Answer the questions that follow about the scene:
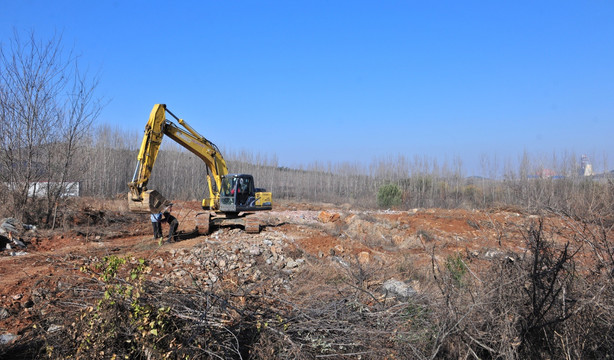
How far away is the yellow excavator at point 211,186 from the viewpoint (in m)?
11.6

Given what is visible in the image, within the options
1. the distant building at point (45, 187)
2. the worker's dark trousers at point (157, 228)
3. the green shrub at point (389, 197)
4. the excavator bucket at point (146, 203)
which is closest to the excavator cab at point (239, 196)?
the worker's dark trousers at point (157, 228)

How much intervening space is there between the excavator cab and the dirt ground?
2.50ft

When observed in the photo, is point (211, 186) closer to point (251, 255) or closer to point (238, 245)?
point (238, 245)

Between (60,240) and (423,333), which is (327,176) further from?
(423,333)

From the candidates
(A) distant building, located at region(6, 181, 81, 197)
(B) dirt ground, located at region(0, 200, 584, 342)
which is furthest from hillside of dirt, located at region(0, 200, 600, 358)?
(A) distant building, located at region(6, 181, 81, 197)

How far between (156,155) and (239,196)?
3.44 m

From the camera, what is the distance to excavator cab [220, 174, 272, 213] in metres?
14.5

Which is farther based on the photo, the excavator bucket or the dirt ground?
the excavator bucket

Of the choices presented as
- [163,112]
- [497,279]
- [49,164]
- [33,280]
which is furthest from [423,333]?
[49,164]

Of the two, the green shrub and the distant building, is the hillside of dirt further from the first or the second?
the green shrub

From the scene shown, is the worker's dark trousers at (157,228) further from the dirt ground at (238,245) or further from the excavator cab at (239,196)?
the excavator cab at (239,196)

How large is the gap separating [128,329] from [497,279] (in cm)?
371

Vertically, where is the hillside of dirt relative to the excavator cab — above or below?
below

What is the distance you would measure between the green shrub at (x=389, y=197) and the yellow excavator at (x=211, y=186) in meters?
16.4
